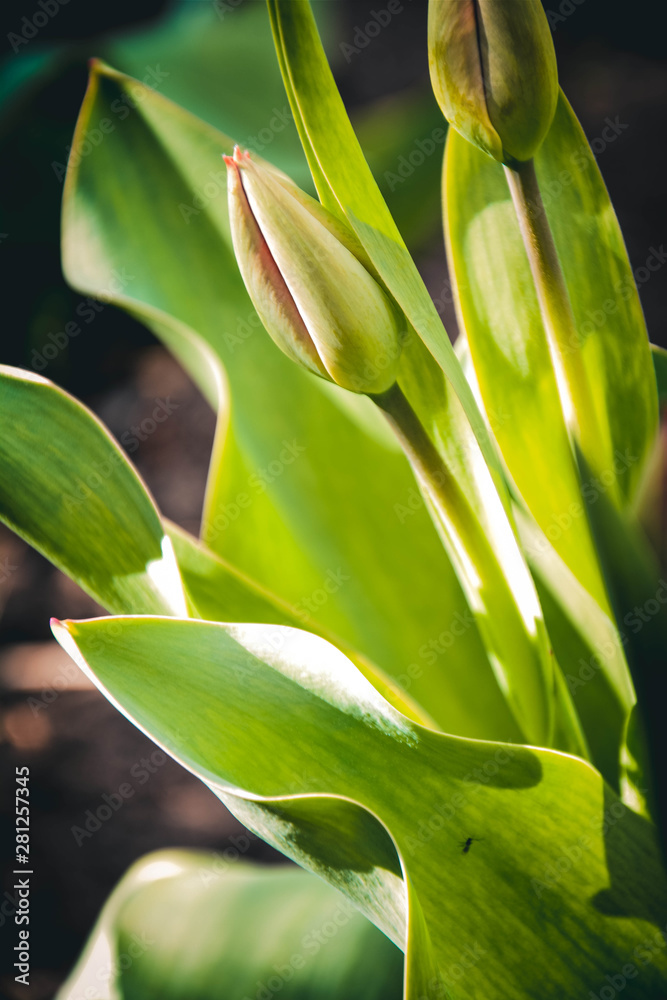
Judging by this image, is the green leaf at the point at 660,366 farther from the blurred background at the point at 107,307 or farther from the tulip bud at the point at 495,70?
the blurred background at the point at 107,307

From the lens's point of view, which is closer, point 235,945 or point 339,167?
point 339,167

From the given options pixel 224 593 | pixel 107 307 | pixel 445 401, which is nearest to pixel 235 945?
pixel 224 593

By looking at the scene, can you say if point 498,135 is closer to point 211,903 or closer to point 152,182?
point 152,182

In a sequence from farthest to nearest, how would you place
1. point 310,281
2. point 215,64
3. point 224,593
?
point 215,64 < point 224,593 < point 310,281

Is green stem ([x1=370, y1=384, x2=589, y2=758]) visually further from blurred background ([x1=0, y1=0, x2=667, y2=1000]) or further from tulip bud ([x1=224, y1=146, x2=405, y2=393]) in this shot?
blurred background ([x1=0, y1=0, x2=667, y2=1000])

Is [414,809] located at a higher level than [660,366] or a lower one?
lower

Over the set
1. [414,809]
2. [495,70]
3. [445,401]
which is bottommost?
[414,809]

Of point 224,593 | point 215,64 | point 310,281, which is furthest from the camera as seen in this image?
point 215,64

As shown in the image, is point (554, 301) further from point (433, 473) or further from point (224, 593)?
point (224, 593)
